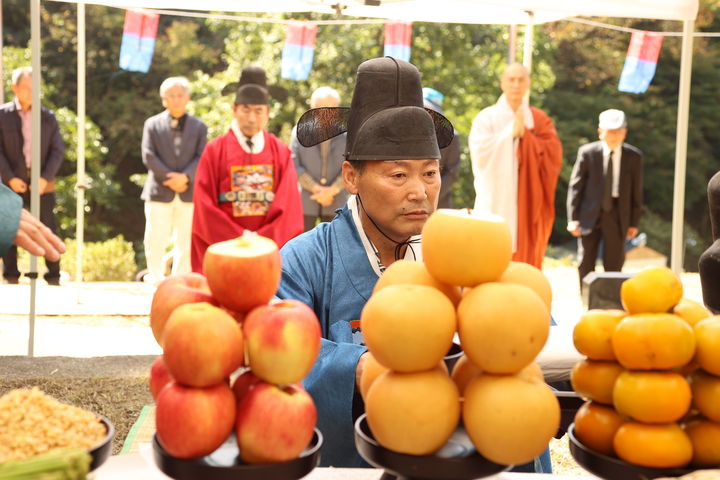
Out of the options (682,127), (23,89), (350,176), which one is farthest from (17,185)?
(350,176)

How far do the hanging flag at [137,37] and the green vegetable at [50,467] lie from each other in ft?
24.7

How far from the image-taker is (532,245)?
7.32 m

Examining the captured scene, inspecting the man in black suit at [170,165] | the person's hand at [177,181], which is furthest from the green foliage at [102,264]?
the person's hand at [177,181]

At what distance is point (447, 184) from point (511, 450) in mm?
6593

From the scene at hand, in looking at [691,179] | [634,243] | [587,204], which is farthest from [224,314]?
[691,179]

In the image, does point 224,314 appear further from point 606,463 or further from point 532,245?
point 532,245

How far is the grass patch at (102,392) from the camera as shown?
15.3 ft

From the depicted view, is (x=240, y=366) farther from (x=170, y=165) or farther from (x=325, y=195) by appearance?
(x=170, y=165)

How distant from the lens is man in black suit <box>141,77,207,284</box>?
28.8ft

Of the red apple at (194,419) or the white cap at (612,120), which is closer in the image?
the red apple at (194,419)

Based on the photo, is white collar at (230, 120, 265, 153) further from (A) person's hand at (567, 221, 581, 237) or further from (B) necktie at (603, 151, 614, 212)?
(B) necktie at (603, 151, 614, 212)

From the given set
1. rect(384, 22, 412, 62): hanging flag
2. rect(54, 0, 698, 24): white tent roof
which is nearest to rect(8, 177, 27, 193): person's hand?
rect(54, 0, 698, 24): white tent roof

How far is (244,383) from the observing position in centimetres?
120

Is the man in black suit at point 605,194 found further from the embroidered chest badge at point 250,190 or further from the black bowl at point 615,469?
the black bowl at point 615,469
